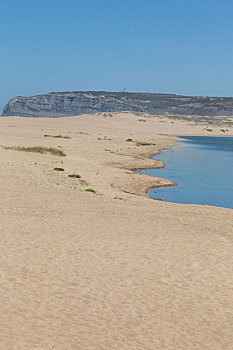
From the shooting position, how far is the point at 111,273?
463 inches

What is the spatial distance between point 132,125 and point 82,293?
112 m

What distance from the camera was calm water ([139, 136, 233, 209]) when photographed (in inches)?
1203

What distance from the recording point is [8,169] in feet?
94.9

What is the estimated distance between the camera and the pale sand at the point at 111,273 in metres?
8.62

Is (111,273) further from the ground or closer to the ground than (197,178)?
further from the ground

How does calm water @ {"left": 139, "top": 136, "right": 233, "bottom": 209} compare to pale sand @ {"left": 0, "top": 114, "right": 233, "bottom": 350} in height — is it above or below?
below

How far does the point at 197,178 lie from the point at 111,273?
102 feet

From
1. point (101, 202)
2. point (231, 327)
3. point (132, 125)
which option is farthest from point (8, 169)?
point (132, 125)

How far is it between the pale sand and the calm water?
7.88 m

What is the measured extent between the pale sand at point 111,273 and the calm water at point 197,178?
7877 mm

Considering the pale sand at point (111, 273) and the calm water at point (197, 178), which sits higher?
the pale sand at point (111, 273)

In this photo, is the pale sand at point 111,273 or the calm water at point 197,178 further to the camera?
the calm water at point 197,178

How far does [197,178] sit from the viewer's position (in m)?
41.7

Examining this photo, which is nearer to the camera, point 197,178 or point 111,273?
point 111,273
